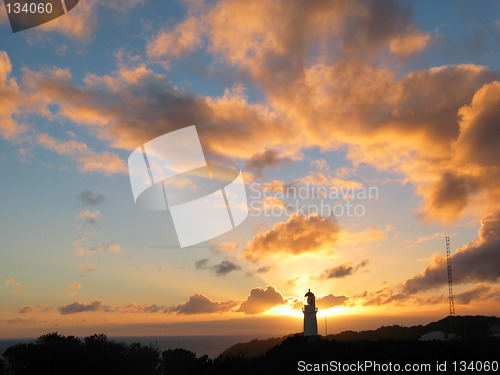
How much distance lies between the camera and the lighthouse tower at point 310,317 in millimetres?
59375

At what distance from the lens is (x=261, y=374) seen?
3897cm

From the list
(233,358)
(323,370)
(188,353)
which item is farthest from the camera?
(188,353)

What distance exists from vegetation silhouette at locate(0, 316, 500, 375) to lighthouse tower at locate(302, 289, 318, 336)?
6.31m

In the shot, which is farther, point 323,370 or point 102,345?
point 102,345

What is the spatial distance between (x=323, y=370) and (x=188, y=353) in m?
16.8

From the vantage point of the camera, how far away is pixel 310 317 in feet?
196

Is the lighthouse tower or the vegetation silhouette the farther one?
the lighthouse tower

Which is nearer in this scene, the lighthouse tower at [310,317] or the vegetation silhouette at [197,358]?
the vegetation silhouette at [197,358]

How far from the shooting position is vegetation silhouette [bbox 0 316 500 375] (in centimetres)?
3991

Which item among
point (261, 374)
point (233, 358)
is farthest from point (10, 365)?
point (261, 374)

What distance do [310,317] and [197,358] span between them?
1857 cm

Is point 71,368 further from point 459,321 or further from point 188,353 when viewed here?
point 459,321

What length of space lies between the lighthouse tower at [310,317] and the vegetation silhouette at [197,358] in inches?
248

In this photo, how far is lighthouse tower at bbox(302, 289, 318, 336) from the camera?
59.4m
